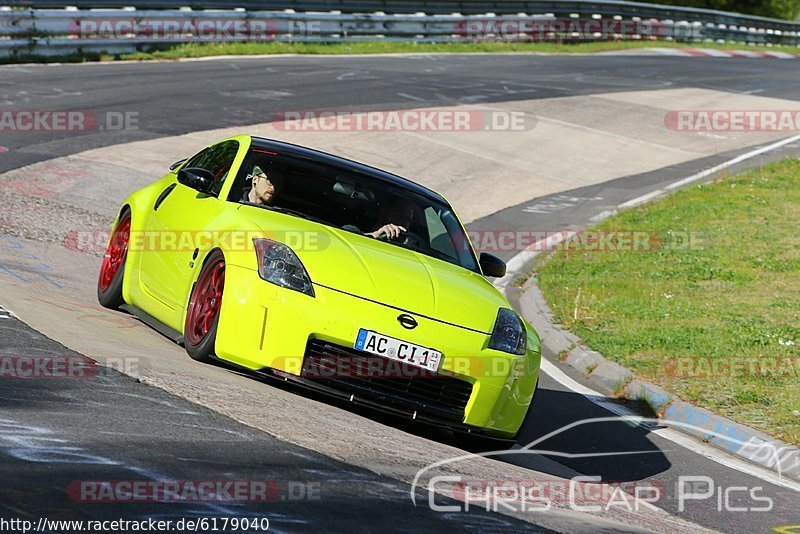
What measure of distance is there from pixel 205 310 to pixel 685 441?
3.33m

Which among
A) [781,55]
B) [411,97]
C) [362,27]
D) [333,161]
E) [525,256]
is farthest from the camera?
[781,55]

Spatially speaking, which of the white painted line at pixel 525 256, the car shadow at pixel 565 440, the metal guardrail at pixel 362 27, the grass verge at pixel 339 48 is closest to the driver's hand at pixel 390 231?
the car shadow at pixel 565 440

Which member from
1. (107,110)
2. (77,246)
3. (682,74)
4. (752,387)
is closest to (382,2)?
(682,74)

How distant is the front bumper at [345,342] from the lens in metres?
6.78

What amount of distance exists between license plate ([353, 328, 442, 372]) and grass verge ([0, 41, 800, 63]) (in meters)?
18.6

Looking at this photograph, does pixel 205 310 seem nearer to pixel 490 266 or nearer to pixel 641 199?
pixel 490 266

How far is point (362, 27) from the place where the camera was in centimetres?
3312

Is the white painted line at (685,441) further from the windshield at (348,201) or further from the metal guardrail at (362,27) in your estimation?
the metal guardrail at (362,27)

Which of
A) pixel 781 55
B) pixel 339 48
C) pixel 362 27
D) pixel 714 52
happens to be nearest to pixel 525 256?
pixel 339 48

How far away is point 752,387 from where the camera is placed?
30.1 ft

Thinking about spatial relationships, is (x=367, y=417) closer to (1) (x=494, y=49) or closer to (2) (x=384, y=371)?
(2) (x=384, y=371)

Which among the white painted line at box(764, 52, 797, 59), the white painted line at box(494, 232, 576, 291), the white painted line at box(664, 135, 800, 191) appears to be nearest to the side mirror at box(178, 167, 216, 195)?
the white painted line at box(494, 232, 576, 291)

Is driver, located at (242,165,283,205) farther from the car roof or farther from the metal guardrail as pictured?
the metal guardrail

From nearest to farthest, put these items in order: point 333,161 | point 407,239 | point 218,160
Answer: point 407,239
point 333,161
point 218,160
